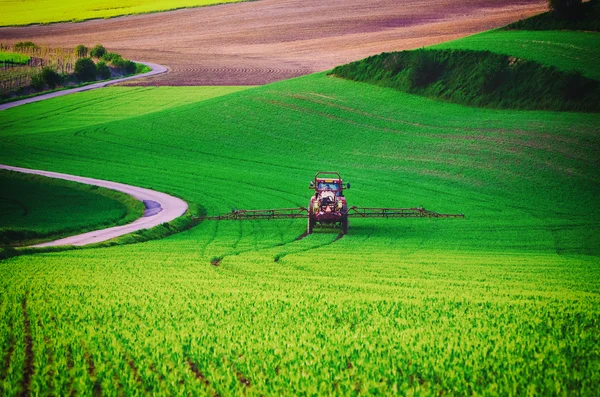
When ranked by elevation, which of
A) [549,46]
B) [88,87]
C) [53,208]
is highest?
[549,46]

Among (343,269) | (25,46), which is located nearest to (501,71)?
(343,269)

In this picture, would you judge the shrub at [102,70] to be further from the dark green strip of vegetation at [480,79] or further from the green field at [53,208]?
the green field at [53,208]

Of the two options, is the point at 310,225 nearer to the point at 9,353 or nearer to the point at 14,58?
the point at 9,353

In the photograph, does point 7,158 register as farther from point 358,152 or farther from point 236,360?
point 236,360

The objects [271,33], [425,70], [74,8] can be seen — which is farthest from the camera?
[74,8]

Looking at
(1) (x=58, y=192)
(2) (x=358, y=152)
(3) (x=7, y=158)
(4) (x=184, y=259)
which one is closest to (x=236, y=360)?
(4) (x=184, y=259)

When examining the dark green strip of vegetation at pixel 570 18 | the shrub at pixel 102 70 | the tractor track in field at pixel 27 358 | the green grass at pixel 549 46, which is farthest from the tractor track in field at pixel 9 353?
the shrub at pixel 102 70

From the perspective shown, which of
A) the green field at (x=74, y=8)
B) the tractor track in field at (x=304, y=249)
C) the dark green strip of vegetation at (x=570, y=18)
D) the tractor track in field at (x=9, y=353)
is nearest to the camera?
the tractor track in field at (x=9, y=353)

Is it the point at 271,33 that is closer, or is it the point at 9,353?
the point at 9,353
